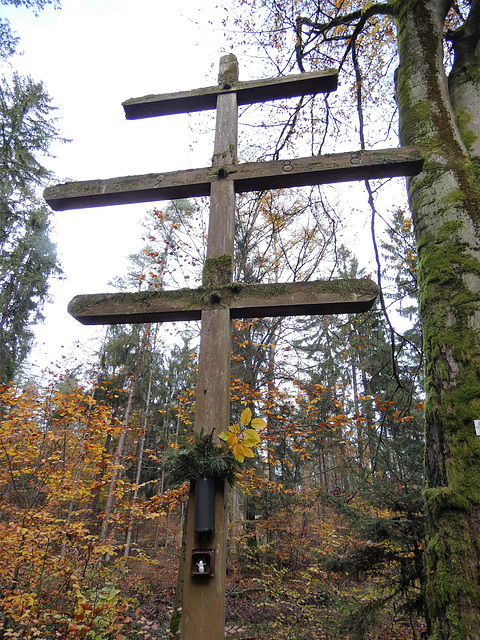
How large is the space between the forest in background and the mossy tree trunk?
62cm

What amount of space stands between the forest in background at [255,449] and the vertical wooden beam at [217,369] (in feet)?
0.92

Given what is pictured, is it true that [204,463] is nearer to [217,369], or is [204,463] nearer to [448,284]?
[217,369]

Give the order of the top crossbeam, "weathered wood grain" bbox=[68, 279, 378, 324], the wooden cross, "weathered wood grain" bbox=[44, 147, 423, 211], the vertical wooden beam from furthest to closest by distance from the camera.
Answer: the top crossbeam, "weathered wood grain" bbox=[44, 147, 423, 211], "weathered wood grain" bbox=[68, 279, 378, 324], the wooden cross, the vertical wooden beam

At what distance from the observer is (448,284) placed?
2.24 metres

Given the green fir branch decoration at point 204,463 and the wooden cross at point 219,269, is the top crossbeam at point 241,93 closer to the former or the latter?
the wooden cross at point 219,269

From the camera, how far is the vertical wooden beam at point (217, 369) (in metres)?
1.54

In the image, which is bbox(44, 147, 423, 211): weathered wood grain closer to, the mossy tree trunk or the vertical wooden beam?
the vertical wooden beam

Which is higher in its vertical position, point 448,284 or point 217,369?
point 448,284

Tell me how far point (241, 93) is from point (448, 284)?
6.91ft

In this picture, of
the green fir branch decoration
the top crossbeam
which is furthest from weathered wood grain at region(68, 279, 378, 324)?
the top crossbeam

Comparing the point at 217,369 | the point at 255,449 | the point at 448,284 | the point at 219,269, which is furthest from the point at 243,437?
the point at 255,449

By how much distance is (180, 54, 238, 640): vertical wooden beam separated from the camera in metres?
1.54

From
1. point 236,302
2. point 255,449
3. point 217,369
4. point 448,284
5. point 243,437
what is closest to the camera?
point 243,437

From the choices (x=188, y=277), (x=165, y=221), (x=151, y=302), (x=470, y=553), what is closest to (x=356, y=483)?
(x=470, y=553)
